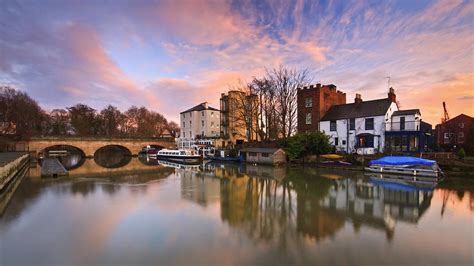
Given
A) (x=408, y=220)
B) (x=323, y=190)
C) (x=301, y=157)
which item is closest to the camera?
(x=408, y=220)

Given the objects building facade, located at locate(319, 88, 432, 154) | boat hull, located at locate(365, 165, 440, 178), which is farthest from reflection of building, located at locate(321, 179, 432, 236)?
building facade, located at locate(319, 88, 432, 154)

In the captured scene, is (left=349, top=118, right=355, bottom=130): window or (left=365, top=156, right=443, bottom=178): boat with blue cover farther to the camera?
(left=349, top=118, right=355, bottom=130): window

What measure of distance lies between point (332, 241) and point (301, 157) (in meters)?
23.5

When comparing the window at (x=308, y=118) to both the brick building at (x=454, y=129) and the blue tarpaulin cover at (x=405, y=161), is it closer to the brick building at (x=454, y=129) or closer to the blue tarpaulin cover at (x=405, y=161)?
the blue tarpaulin cover at (x=405, y=161)

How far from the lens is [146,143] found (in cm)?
5031

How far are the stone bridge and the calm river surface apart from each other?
96.5 feet

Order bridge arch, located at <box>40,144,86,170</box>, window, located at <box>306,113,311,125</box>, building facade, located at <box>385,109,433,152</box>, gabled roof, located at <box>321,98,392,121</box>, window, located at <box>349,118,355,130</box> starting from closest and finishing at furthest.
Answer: building facade, located at <box>385,109,433,152</box> < gabled roof, located at <box>321,98,392,121</box> < window, located at <box>349,118,355,130</box> < bridge arch, located at <box>40,144,86,170</box> < window, located at <box>306,113,311,125</box>

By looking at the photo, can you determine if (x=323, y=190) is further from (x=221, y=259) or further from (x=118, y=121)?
(x=118, y=121)

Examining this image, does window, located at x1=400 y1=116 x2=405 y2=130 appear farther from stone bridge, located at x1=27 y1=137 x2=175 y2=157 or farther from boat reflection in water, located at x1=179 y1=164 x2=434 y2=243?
stone bridge, located at x1=27 y1=137 x2=175 y2=157

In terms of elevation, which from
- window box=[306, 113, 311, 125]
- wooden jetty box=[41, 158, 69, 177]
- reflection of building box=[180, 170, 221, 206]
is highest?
window box=[306, 113, 311, 125]

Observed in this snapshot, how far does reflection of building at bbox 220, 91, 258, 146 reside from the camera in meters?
41.1

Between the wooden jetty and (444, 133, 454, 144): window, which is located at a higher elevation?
(444, 133, 454, 144): window

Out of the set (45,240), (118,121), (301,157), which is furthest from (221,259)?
(118,121)

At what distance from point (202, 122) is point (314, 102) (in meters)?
25.7
